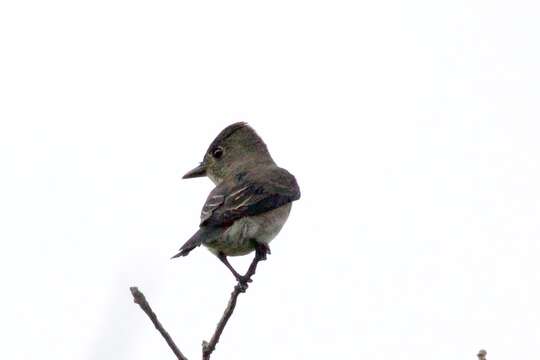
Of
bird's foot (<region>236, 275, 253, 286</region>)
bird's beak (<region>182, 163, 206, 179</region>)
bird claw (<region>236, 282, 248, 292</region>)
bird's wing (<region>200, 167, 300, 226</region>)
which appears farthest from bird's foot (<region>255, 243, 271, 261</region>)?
bird's beak (<region>182, 163, 206, 179</region>)

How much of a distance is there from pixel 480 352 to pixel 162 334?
1641 millimetres

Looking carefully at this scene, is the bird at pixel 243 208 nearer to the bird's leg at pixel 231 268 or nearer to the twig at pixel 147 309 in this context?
the bird's leg at pixel 231 268

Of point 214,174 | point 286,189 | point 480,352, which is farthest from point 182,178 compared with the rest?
point 480,352

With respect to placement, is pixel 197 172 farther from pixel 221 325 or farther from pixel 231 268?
pixel 221 325

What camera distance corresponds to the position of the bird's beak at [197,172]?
1037cm

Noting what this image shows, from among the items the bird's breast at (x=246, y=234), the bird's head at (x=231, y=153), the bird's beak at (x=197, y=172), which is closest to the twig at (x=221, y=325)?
the bird's breast at (x=246, y=234)

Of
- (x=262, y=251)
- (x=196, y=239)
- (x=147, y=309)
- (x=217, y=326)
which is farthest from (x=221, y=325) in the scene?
(x=262, y=251)

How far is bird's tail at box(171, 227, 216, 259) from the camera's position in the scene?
715 cm

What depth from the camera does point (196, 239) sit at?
7359mm

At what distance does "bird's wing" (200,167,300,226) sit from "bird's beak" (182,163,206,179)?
1.15m

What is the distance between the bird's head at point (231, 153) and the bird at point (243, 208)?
1 centimetres

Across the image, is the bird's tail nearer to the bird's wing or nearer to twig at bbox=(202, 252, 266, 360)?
the bird's wing

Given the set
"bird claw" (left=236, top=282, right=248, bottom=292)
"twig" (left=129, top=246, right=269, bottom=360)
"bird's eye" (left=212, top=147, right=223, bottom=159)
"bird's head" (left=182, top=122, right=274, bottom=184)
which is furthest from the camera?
"bird's eye" (left=212, top=147, right=223, bottom=159)

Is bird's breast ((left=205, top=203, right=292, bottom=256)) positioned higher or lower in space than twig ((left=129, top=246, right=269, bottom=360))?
higher
